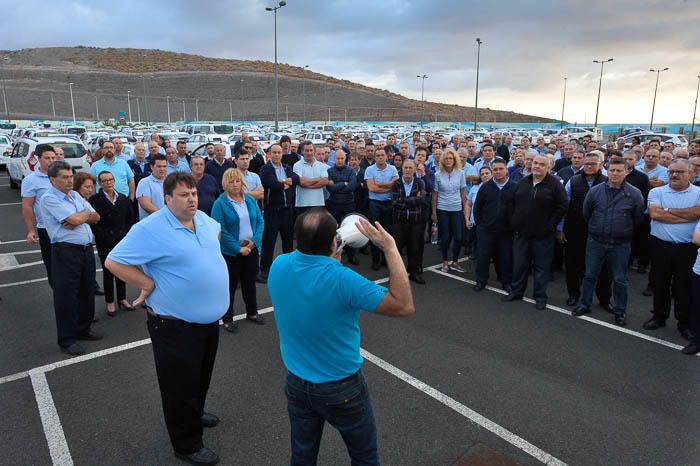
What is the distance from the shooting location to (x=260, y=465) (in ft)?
10.3

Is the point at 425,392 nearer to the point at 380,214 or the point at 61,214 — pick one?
the point at 61,214

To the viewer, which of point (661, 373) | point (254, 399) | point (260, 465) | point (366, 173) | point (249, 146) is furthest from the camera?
point (249, 146)

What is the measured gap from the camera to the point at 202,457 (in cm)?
314

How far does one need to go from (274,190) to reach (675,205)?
5.31 m

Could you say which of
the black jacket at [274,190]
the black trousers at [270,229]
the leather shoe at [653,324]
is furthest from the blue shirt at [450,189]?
the leather shoe at [653,324]

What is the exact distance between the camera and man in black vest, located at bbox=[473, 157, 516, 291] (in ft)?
21.7

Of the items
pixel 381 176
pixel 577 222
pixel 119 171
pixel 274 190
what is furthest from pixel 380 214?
pixel 119 171

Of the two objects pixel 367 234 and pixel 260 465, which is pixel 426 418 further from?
pixel 367 234

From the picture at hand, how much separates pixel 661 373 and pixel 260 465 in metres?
3.84

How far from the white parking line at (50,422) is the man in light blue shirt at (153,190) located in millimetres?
2486

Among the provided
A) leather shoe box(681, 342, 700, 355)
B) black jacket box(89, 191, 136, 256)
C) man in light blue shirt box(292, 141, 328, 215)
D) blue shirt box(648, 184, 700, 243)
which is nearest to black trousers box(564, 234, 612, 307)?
blue shirt box(648, 184, 700, 243)

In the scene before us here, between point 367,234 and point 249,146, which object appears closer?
point 367,234

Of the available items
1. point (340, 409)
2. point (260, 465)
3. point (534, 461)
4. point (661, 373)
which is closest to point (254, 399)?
point (260, 465)

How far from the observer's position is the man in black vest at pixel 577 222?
649cm
